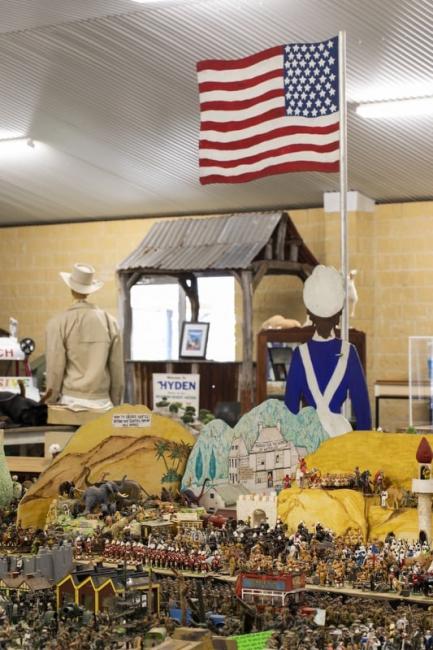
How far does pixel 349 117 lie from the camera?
1271cm

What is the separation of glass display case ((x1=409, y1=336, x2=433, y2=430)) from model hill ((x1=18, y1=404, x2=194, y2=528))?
22.3ft

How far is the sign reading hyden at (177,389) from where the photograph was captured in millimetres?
10828

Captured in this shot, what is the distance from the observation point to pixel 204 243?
1537cm

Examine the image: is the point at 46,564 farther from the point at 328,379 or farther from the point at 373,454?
the point at 328,379

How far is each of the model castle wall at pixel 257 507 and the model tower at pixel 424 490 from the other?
66 cm

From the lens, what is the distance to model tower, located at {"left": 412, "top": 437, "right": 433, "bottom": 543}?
15.3 feet

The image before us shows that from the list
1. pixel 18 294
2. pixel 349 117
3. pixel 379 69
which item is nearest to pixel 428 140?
pixel 349 117

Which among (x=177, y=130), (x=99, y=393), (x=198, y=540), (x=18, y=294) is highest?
(x=177, y=130)

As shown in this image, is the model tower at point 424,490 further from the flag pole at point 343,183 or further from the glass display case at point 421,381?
the glass display case at point 421,381

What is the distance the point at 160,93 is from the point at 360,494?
8192 mm

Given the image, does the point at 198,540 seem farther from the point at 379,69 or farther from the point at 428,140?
the point at 428,140

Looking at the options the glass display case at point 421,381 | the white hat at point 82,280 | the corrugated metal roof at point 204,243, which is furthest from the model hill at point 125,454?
the corrugated metal roof at point 204,243

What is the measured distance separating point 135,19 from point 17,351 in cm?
367

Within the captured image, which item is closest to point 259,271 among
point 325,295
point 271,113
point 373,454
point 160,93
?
A: point 160,93
